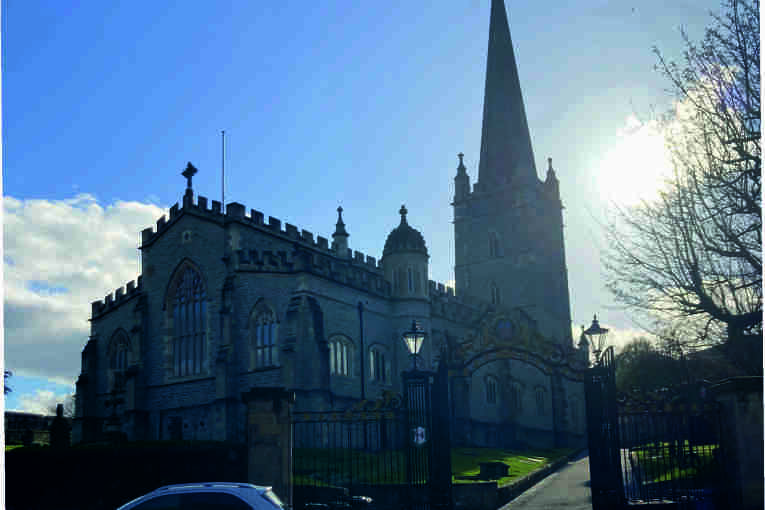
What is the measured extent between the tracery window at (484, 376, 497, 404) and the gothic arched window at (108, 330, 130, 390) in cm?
2279

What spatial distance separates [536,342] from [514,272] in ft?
125

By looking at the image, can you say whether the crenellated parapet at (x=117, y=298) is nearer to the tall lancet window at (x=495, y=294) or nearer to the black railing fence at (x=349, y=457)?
the black railing fence at (x=349, y=457)

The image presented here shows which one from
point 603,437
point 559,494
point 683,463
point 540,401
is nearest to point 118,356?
point 559,494

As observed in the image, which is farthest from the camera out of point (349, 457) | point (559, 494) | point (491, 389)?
point (491, 389)

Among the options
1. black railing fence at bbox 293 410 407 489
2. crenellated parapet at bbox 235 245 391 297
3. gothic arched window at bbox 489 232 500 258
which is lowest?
black railing fence at bbox 293 410 407 489

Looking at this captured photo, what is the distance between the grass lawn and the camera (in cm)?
3186

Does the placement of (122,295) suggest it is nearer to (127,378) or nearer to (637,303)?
(127,378)

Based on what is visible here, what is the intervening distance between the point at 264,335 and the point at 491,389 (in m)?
21.1

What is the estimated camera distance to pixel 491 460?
126 ft

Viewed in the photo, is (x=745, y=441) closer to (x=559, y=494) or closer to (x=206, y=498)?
(x=206, y=498)

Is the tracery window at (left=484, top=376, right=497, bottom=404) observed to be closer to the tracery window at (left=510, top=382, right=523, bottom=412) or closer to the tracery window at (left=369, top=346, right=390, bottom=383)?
the tracery window at (left=510, top=382, right=523, bottom=412)

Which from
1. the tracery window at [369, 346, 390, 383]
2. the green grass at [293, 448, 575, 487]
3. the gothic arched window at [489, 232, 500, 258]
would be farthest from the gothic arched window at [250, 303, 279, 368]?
the gothic arched window at [489, 232, 500, 258]

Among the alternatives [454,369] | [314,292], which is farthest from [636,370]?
[454,369]

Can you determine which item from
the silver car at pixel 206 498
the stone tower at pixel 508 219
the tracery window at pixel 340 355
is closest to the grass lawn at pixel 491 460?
the tracery window at pixel 340 355
